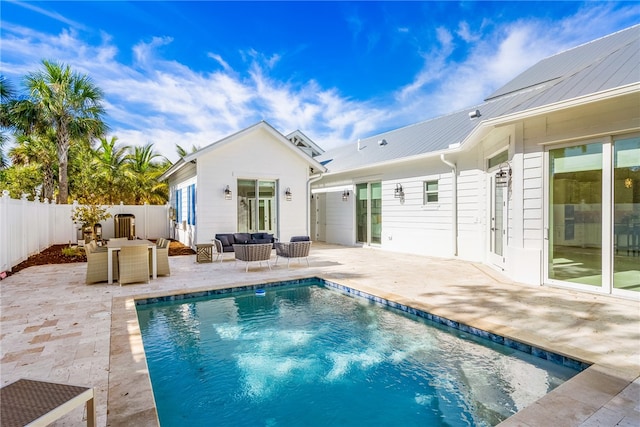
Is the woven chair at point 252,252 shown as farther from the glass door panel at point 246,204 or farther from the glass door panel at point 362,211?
the glass door panel at point 362,211

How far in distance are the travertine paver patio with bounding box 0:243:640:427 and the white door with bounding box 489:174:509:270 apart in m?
0.52

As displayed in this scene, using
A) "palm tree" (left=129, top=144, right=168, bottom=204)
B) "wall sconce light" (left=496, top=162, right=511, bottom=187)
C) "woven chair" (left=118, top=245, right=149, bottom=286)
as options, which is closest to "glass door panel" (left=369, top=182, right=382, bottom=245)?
"wall sconce light" (left=496, top=162, right=511, bottom=187)

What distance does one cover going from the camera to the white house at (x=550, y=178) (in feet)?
17.4

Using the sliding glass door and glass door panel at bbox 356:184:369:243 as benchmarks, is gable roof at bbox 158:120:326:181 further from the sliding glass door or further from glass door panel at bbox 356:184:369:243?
the sliding glass door

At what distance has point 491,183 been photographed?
28.3 ft

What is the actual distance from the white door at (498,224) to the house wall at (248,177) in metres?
6.45

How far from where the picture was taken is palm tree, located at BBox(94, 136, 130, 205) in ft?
67.6

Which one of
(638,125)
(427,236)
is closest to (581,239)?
(638,125)

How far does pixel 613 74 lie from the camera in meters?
5.23

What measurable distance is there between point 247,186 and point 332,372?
8956mm

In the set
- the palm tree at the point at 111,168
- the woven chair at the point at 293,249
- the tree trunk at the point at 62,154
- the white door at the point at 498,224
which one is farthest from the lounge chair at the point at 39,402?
the palm tree at the point at 111,168

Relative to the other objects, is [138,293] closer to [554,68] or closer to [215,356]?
[215,356]

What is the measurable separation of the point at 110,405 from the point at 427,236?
983cm

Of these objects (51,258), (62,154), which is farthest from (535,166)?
(62,154)
